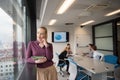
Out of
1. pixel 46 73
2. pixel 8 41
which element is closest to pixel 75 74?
pixel 46 73

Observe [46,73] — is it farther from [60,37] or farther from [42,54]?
[60,37]

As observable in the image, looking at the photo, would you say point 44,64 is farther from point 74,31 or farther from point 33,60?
point 74,31

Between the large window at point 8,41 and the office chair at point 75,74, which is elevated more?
the large window at point 8,41

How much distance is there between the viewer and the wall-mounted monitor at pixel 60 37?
29.6 ft

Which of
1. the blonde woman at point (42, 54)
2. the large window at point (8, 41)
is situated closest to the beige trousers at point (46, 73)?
the blonde woman at point (42, 54)

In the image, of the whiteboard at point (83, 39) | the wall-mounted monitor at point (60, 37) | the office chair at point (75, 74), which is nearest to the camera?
the office chair at point (75, 74)

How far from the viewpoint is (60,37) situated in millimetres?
9055

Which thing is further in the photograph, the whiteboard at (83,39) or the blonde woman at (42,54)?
the whiteboard at (83,39)

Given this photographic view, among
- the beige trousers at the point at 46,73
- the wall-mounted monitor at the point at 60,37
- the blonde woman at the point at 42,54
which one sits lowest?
the beige trousers at the point at 46,73

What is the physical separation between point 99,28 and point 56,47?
2681mm

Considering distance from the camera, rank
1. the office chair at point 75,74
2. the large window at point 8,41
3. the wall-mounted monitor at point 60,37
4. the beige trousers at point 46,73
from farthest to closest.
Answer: the wall-mounted monitor at point 60,37 < the office chair at point 75,74 < the beige trousers at point 46,73 < the large window at point 8,41

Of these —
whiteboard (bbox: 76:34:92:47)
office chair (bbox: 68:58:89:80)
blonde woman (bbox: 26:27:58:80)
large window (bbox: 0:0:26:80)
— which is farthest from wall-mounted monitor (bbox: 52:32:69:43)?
blonde woman (bbox: 26:27:58:80)

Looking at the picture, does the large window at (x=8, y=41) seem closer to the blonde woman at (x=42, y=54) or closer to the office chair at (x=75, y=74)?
the blonde woman at (x=42, y=54)

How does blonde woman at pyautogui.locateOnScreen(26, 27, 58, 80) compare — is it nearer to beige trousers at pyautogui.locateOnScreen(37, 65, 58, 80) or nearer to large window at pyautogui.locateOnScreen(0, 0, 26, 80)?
beige trousers at pyautogui.locateOnScreen(37, 65, 58, 80)
